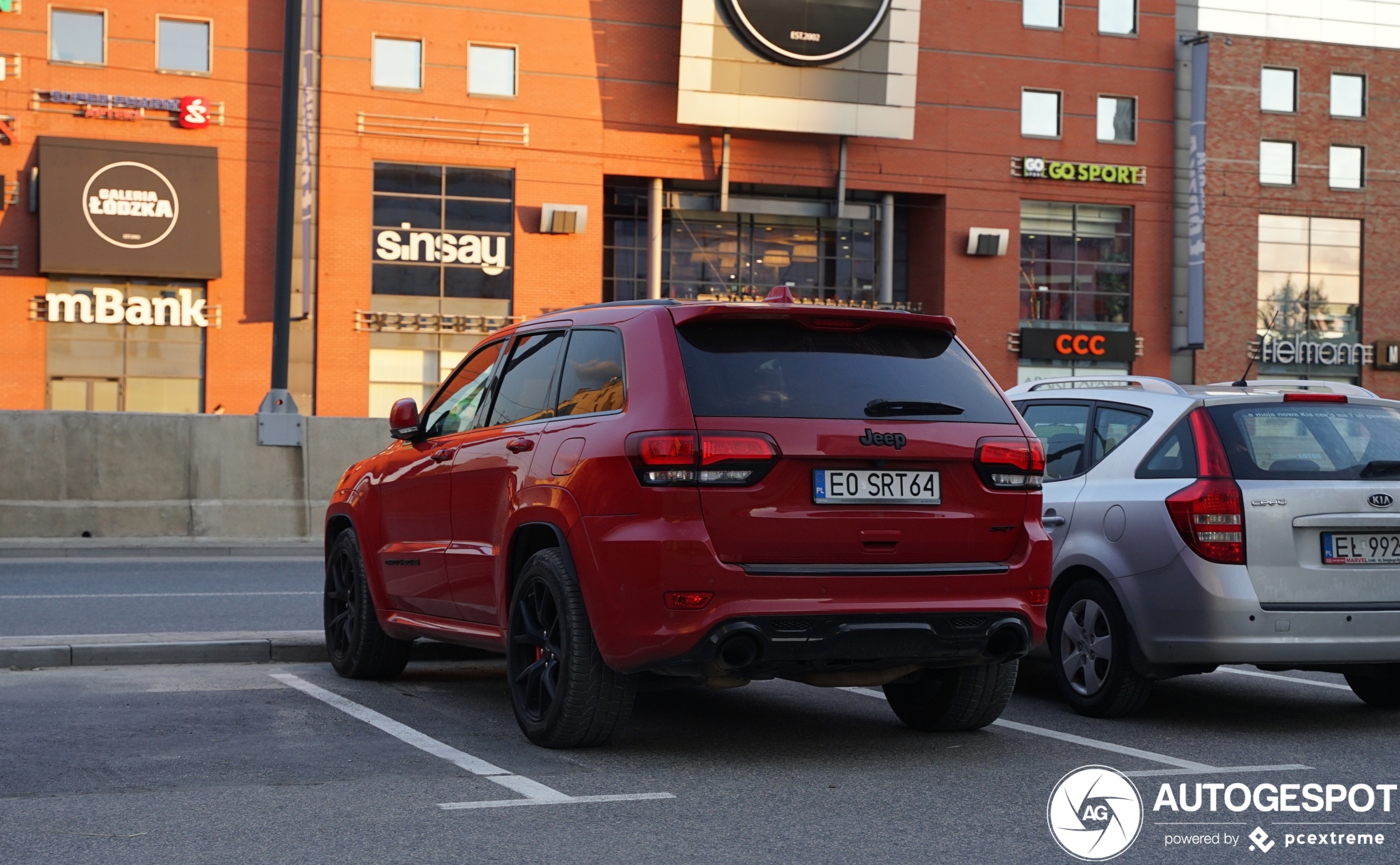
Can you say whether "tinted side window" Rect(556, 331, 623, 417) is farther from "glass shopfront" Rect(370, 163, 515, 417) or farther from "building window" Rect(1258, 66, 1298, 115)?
"building window" Rect(1258, 66, 1298, 115)

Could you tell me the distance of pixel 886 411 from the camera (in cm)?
568

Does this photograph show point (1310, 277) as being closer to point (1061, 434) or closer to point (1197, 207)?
point (1197, 207)

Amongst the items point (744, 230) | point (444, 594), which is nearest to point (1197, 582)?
point (444, 594)

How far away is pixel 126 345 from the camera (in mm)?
37156

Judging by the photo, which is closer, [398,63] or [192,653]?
[192,653]

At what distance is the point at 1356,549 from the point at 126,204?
112 ft

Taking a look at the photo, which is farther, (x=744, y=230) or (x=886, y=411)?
(x=744, y=230)

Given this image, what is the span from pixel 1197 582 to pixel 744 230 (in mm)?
Answer: 36633

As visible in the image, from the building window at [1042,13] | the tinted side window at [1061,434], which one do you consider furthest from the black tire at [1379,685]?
the building window at [1042,13]

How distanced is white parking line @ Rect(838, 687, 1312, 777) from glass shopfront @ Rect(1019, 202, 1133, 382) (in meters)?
37.7

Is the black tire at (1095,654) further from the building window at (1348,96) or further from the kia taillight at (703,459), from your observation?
the building window at (1348,96)

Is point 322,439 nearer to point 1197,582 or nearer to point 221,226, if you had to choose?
point 1197,582

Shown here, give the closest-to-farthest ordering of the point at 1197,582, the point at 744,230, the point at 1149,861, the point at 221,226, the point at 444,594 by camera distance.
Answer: the point at 1149,861 < the point at 1197,582 < the point at 444,594 < the point at 221,226 < the point at 744,230

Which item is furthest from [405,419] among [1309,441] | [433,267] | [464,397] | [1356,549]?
[433,267]
